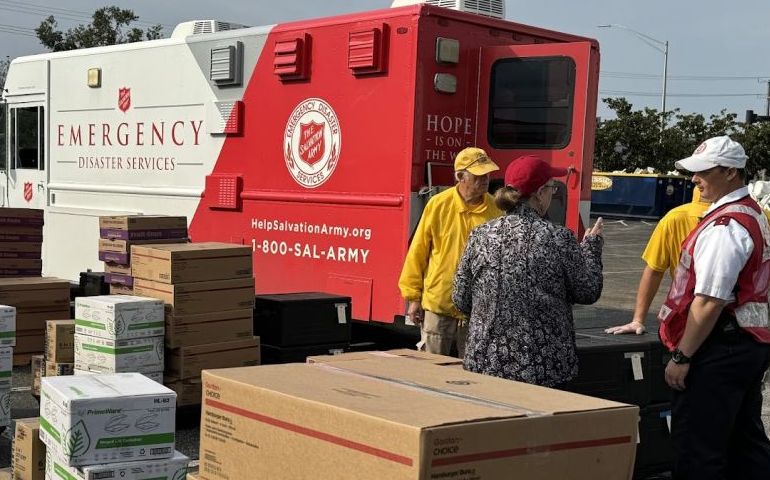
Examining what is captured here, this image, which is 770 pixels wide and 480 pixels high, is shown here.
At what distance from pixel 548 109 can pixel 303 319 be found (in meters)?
2.33

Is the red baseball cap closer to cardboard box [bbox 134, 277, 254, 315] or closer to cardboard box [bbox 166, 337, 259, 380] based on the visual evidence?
cardboard box [bbox 134, 277, 254, 315]

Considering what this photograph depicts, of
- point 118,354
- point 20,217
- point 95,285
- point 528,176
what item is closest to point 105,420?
point 528,176

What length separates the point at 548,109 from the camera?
6.79 metres

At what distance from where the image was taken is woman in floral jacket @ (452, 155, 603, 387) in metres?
3.73

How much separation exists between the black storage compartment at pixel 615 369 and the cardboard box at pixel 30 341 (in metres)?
4.46

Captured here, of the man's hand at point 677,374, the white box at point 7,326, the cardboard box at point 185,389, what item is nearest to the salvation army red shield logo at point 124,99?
the cardboard box at point 185,389

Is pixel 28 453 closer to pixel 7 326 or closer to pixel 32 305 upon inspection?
pixel 7 326

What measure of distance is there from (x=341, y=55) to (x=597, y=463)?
5.18 meters

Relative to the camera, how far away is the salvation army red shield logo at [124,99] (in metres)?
8.77

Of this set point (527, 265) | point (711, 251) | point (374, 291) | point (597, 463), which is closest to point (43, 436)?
point (527, 265)

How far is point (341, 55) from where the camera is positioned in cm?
710

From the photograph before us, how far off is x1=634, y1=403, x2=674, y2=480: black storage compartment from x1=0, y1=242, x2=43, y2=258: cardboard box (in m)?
5.47

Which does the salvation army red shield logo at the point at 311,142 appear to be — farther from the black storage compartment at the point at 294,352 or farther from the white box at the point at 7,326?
the white box at the point at 7,326

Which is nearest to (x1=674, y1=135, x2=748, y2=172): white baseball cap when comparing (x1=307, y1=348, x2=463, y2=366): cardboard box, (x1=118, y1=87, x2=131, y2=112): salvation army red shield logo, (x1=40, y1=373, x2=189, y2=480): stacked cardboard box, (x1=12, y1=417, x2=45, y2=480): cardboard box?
(x1=307, y1=348, x2=463, y2=366): cardboard box
